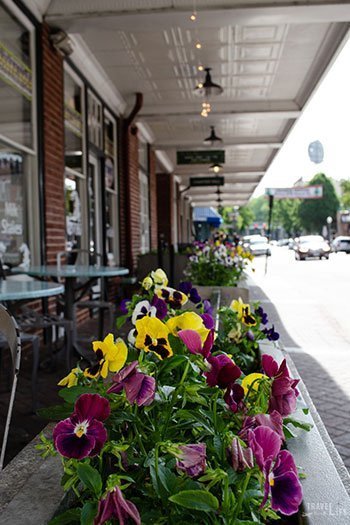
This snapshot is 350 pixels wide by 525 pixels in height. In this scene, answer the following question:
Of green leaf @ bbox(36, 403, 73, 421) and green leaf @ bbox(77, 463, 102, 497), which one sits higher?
green leaf @ bbox(36, 403, 73, 421)

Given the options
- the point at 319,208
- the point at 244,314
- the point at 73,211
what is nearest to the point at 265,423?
the point at 244,314

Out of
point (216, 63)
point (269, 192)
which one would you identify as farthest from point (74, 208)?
point (269, 192)

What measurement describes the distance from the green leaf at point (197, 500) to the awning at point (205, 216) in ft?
106

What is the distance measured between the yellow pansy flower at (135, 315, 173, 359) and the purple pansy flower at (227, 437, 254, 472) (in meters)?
0.36

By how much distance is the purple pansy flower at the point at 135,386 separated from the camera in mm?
1166

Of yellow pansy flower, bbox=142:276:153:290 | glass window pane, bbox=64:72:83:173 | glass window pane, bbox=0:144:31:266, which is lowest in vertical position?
yellow pansy flower, bbox=142:276:153:290

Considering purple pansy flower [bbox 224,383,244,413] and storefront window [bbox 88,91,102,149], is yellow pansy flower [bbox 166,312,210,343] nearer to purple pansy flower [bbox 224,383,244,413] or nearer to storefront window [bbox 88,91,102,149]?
purple pansy flower [bbox 224,383,244,413]

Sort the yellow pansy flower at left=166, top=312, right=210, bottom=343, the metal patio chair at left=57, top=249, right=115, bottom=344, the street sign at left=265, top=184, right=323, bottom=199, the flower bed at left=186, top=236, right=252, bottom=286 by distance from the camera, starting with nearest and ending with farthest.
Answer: the yellow pansy flower at left=166, top=312, right=210, bottom=343
the metal patio chair at left=57, top=249, right=115, bottom=344
the flower bed at left=186, top=236, right=252, bottom=286
the street sign at left=265, top=184, right=323, bottom=199

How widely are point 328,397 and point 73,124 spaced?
519cm

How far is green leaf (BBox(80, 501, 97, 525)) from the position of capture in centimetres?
100

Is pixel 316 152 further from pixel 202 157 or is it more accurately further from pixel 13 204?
pixel 13 204

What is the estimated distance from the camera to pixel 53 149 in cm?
668

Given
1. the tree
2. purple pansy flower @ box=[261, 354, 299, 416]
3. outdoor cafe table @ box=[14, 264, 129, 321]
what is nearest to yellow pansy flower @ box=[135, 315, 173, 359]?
purple pansy flower @ box=[261, 354, 299, 416]

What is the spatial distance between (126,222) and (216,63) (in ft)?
12.5
